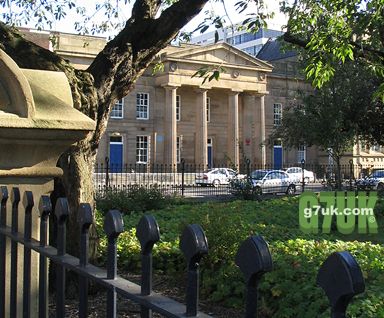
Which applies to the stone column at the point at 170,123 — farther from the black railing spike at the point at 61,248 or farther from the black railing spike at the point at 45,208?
the black railing spike at the point at 61,248

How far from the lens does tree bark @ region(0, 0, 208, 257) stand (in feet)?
17.9

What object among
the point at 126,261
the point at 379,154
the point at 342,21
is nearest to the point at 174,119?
the point at 379,154

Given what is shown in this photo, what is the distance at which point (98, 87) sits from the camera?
5973mm

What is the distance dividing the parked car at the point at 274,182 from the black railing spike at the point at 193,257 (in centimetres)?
2161

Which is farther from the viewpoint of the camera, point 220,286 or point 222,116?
point 222,116

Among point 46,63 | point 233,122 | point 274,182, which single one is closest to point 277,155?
point 233,122

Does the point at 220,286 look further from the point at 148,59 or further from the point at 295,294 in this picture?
the point at 148,59

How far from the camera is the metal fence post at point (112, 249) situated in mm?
1772

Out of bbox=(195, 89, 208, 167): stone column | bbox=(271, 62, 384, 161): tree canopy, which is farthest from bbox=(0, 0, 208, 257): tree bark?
bbox=(195, 89, 208, 167): stone column

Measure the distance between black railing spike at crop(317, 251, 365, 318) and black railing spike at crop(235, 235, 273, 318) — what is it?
202 millimetres

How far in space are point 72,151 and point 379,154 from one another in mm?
54591

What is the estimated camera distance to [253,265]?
1318 mm

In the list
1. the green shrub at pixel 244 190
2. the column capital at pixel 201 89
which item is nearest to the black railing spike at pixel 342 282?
the green shrub at pixel 244 190

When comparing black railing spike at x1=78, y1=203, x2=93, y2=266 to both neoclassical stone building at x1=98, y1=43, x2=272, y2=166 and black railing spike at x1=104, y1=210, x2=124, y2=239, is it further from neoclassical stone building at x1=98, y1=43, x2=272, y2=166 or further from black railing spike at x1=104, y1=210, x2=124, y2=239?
neoclassical stone building at x1=98, y1=43, x2=272, y2=166
